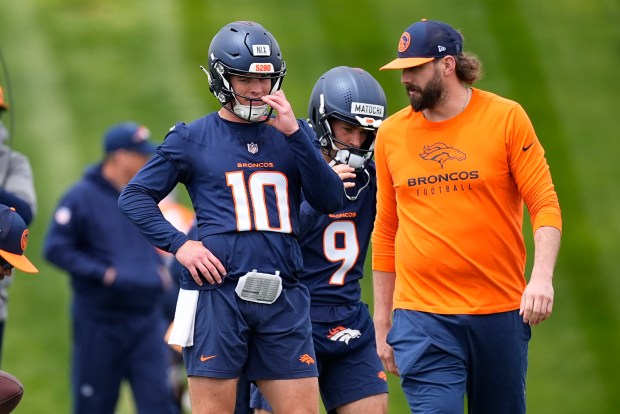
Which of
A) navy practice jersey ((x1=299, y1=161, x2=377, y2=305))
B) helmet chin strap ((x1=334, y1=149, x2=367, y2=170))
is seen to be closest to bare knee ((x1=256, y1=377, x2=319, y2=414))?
navy practice jersey ((x1=299, y1=161, x2=377, y2=305))

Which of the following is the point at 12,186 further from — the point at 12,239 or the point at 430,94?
the point at 430,94

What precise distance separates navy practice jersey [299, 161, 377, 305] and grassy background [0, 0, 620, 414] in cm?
419

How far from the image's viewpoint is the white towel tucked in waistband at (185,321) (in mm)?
5836

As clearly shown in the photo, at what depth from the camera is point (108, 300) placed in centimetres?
980

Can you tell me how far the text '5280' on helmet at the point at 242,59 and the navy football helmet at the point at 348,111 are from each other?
962mm

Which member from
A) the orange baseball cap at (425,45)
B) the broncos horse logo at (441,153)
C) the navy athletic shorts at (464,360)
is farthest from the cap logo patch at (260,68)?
the navy athletic shorts at (464,360)

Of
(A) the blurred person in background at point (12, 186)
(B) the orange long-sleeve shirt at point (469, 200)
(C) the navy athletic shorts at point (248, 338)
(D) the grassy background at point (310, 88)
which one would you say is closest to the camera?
(C) the navy athletic shorts at point (248, 338)

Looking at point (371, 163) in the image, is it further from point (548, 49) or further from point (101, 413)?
point (548, 49)

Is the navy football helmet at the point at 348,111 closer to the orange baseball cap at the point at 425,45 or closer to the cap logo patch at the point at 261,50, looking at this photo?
the orange baseball cap at the point at 425,45

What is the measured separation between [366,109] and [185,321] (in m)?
1.84

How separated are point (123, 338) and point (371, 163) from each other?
339 centimetres

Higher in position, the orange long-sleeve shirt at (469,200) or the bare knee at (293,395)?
the orange long-sleeve shirt at (469,200)

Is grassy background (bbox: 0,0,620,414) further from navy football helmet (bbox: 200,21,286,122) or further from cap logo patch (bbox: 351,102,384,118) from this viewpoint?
navy football helmet (bbox: 200,21,286,122)

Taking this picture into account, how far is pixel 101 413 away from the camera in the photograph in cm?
963
